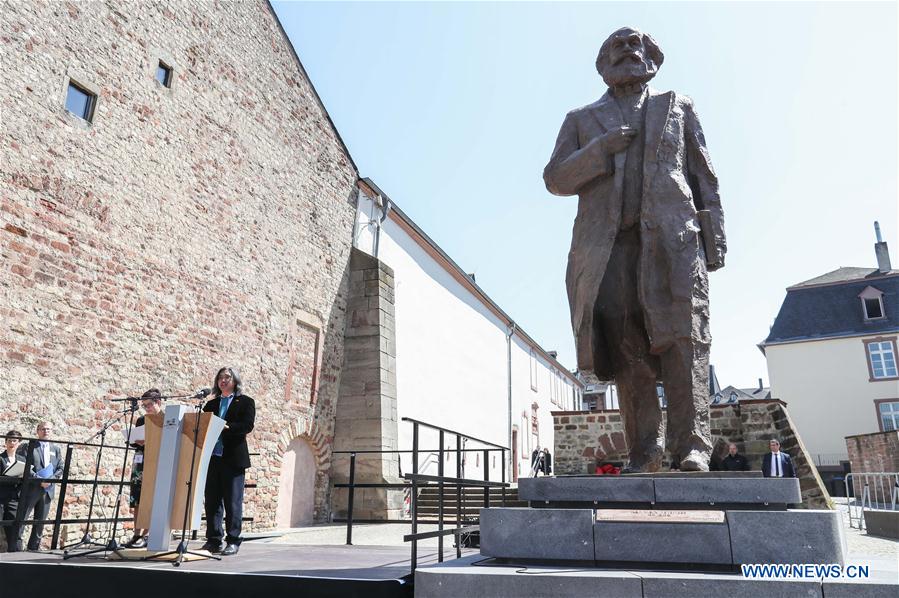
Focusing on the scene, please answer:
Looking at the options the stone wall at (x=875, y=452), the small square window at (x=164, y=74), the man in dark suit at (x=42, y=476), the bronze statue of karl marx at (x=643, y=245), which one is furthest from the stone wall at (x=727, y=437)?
the small square window at (x=164, y=74)

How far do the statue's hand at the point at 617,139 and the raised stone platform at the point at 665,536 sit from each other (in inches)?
82.8

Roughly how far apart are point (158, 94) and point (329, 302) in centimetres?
555

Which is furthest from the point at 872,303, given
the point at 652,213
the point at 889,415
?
the point at 652,213

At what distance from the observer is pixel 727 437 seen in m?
10.8

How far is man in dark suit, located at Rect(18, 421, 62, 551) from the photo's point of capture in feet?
22.9

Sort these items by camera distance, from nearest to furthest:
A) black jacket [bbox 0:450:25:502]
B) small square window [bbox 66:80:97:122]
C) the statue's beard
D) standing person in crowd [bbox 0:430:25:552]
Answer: the statue's beard
standing person in crowd [bbox 0:430:25:552]
black jacket [bbox 0:450:25:502]
small square window [bbox 66:80:97:122]

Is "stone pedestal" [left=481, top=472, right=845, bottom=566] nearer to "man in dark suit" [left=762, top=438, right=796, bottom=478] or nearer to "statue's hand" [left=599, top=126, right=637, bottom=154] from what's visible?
"statue's hand" [left=599, top=126, right=637, bottom=154]

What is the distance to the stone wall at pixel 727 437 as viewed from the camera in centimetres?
975

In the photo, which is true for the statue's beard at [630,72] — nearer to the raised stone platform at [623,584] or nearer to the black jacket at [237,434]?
the raised stone platform at [623,584]

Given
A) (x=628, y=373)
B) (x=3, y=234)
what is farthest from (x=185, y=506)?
(x=3, y=234)

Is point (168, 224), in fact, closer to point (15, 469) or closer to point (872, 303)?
point (15, 469)

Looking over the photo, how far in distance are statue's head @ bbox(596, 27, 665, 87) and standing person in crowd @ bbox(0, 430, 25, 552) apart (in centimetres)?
653

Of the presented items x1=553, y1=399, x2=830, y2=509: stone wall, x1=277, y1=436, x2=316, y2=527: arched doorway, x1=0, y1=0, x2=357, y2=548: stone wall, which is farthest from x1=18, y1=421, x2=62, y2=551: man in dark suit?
x1=553, y1=399, x2=830, y2=509: stone wall

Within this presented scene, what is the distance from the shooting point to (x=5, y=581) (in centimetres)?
373
